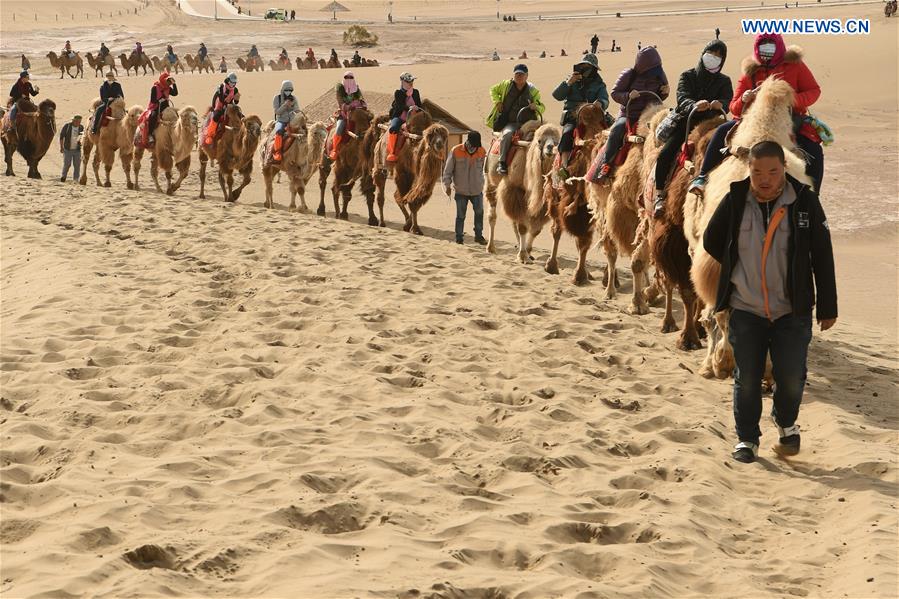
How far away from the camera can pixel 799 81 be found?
28.5 feet

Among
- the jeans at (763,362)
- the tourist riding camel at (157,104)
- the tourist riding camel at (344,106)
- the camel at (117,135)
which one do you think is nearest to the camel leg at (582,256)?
the jeans at (763,362)

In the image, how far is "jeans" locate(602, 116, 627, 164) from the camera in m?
10.8

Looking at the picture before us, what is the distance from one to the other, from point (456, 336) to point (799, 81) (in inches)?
137

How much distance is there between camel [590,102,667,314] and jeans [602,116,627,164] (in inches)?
5.8

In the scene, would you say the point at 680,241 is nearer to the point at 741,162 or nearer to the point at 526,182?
the point at 741,162

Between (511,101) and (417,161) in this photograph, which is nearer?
(511,101)

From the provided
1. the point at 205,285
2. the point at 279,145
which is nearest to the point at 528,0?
the point at 279,145

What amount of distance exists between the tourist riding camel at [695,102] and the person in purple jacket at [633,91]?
35.3 inches

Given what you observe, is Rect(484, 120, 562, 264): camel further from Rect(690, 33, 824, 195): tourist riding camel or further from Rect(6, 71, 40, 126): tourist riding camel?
Rect(6, 71, 40, 126): tourist riding camel

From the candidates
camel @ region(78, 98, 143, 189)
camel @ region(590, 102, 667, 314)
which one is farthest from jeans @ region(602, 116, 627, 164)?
camel @ region(78, 98, 143, 189)

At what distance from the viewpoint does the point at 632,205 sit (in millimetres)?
10656

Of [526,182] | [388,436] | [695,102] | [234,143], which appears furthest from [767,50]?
[234,143]

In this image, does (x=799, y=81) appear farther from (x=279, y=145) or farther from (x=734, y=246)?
(x=279, y=145)

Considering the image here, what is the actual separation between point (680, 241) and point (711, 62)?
1.71m
